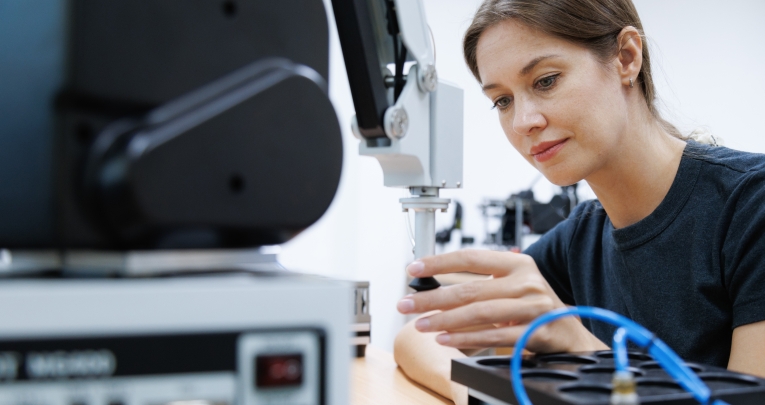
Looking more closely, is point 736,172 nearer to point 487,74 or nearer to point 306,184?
point 487,74

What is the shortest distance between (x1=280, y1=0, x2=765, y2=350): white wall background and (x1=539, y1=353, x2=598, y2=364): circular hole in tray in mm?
2327

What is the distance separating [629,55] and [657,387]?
86 centimetres

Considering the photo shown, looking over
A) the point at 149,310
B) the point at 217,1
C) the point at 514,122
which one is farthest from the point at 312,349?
the point at 514,122

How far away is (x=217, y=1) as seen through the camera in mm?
440

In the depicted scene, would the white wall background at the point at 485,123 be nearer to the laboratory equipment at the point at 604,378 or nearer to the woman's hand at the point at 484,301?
the woman's hand at the point at 484,301

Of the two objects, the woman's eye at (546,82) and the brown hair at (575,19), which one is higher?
the brown hair at (575,19)

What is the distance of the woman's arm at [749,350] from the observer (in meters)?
0.82

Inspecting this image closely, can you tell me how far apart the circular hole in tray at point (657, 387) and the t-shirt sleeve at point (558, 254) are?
91 cm

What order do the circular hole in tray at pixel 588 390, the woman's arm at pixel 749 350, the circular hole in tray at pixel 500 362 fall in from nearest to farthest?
1. the circular hole in tray at pixel 588 390
2. the circular hole in tray at pixel 500 362
3. the woman's arm at pixel 749 350

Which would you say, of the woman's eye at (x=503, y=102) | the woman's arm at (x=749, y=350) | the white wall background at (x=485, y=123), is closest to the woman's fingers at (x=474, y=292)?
the woman's arm at (x=749, y=350)

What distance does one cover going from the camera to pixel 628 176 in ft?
3.80

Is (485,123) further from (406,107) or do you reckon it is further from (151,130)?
(151,130)

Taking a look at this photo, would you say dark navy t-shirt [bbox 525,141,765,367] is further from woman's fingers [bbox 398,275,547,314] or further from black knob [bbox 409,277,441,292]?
black knob [bbox 409,277,441,292]

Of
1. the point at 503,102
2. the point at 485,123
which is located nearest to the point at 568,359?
the point at 503,102
